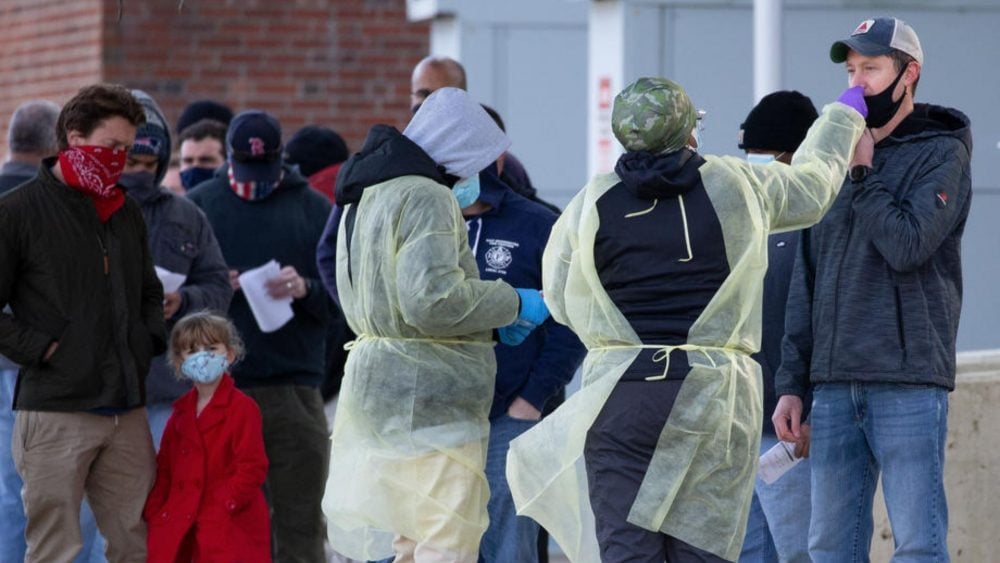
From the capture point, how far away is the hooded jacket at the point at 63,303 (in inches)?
255

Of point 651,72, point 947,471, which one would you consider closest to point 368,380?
point 947,471

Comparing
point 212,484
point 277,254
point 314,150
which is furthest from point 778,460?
point 314,150

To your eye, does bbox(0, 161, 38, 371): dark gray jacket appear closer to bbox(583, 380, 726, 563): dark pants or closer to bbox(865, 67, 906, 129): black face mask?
bbox(583, 380, 726, 563): dark pants

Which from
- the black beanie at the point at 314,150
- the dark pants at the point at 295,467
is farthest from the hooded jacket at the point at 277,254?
the black beanie at the point at 314,150

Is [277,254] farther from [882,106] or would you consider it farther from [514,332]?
[882,106]

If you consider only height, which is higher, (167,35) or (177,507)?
(167,35)

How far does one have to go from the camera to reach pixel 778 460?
235 inches

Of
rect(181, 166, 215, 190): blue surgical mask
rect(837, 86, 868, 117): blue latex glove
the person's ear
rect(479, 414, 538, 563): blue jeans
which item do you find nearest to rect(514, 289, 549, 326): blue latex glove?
rect(479, 414, 538, 563): blue jeans

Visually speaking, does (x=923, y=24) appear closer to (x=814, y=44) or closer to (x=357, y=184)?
(x=814, y=44)

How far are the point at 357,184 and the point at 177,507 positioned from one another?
4.90ft

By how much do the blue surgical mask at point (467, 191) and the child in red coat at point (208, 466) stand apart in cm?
116

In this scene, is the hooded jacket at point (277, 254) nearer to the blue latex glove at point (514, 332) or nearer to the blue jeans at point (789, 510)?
the blue latex glove at point (514, 332)

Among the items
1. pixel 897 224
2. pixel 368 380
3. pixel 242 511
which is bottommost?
pixel 242 511

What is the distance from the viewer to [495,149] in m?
6.19
